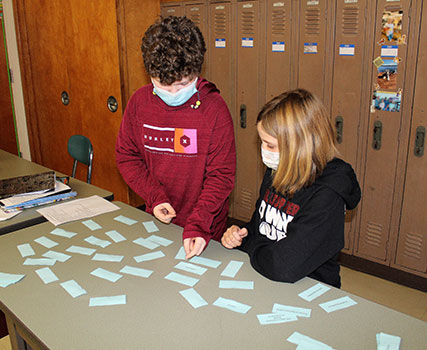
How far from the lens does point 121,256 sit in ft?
5.16

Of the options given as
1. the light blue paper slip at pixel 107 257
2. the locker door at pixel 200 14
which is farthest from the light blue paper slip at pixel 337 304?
the locker door at pixel 200 14

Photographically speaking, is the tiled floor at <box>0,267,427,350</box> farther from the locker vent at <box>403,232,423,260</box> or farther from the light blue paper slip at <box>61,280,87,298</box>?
the light blue paper slip at <box>61,280,87,298</box>

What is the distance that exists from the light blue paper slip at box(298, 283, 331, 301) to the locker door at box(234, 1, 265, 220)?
84.6 inches

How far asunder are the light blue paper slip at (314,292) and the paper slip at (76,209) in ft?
3.48

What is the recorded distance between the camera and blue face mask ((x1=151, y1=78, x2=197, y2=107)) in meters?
1.68

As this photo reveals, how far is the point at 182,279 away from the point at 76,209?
2.79 ft

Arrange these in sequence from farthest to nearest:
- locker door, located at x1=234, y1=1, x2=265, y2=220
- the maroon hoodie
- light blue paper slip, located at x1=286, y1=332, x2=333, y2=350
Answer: locker door, located at x1=234, y1=1, x2=265, y2=220 → the maroon hoodie → light blue paper slip, located at x1=286, y1=332, x2=333, y2=350

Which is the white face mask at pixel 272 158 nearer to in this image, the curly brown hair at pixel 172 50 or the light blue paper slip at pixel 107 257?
the curly brown hair at pixel 172 50

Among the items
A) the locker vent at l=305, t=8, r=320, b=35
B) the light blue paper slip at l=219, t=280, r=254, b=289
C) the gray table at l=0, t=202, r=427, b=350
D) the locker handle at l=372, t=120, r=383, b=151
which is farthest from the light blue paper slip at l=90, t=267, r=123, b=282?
the locker vent at l=305, t=8, r=320, b=35

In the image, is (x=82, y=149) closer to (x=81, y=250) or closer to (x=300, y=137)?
(x=81, y=250)

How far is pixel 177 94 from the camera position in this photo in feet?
5.50

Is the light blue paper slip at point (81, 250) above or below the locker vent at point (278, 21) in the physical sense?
below

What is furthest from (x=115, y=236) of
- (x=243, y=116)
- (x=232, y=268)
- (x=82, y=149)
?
(x=243, y=116)

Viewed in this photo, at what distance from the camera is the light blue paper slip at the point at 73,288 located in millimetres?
1339
